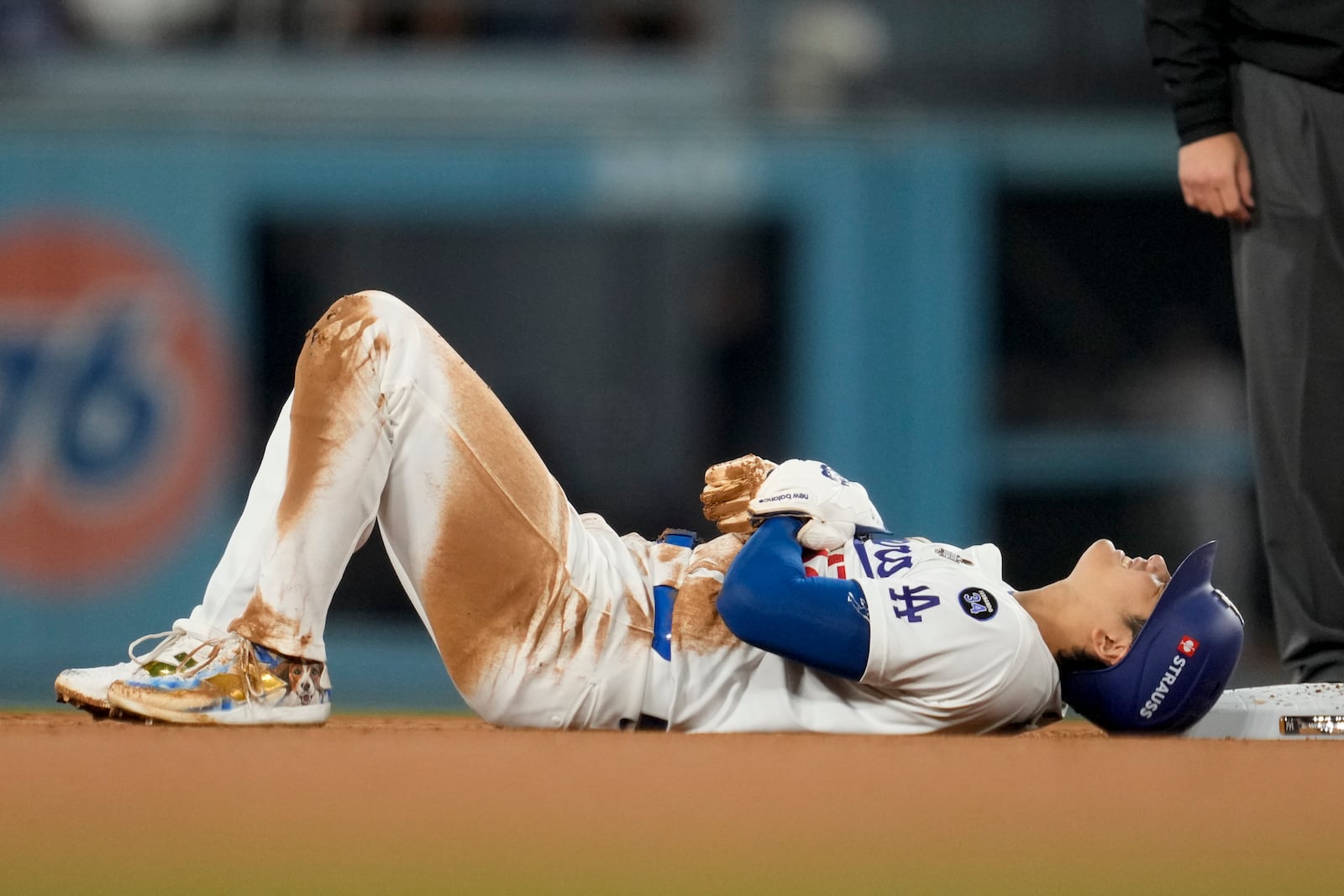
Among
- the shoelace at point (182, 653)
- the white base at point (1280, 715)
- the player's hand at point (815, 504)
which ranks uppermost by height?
the player's hand at point (815, 504)

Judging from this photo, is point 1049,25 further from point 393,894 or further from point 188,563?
point 393,894

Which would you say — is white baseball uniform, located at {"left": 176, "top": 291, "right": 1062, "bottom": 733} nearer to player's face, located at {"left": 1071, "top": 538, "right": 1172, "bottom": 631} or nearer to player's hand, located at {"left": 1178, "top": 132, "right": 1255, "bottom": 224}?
player's face, located at {"left": 1071, "top": 538, "right": 1172, "bottom": 631}

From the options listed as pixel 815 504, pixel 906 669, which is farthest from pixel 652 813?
pixel 815 504

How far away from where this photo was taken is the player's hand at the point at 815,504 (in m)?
2.71

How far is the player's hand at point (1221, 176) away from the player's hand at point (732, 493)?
1.03 metres

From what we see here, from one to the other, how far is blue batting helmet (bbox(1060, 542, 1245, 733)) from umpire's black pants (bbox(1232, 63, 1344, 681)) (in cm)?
41

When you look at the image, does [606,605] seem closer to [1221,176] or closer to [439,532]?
[439,532]

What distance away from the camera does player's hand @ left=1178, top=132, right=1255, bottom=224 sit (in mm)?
3184

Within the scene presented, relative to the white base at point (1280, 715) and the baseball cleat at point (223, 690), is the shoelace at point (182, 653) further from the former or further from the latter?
the white base at point (1280, 715)

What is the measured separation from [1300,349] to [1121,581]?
0.69 metres

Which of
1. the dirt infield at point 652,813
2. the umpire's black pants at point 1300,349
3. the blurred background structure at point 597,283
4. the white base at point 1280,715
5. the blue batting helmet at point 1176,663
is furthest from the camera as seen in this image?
the blurred background structure at point 597,283

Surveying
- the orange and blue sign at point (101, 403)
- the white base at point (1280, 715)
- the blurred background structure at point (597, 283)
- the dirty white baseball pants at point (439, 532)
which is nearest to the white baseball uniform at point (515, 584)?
the dirty white baseball pants at point (439, 532)

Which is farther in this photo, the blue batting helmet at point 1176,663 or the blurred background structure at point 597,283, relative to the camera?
the blurred background structure at point 597,283

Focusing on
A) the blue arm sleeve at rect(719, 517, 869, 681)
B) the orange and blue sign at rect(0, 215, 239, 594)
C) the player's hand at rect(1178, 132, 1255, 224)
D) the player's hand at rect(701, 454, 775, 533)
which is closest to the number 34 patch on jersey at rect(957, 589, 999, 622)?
the blue arm sleeve at rect(719, 517, 869, 681)
